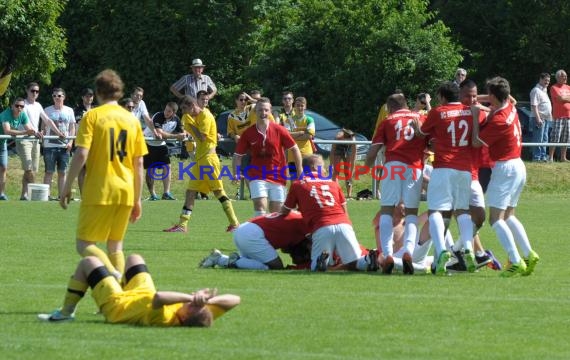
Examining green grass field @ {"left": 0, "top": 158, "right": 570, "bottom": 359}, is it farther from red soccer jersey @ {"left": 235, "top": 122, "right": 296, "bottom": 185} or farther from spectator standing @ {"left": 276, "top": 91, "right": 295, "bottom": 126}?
spectator standing @ {"left": 276, "top": 91, "right": 295, "bottom": 126}

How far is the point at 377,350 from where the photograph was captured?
364 inches

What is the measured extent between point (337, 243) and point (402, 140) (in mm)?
1503

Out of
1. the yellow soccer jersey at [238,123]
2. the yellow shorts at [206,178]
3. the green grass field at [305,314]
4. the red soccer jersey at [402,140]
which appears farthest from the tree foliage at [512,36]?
the red soccer jersey at [402,140]

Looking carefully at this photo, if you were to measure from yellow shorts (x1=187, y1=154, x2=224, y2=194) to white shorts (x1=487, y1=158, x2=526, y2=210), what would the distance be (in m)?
6.76

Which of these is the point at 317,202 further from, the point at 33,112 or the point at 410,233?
the point at 33,112

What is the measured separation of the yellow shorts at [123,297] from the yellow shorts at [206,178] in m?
10.2

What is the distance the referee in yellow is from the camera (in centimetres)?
1062

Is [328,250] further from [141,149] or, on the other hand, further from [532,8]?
[532,8]

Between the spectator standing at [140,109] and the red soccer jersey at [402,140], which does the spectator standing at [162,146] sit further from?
the red soccer jersey at [402,140]

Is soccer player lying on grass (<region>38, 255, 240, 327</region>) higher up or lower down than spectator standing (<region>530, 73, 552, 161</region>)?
lower down

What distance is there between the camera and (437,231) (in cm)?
1459

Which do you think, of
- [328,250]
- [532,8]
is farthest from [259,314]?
[532,8]

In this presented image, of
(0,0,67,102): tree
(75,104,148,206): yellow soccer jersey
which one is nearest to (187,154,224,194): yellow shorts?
(75,104,148,206): yellow soccer jersey

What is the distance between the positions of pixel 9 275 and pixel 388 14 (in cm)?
3361
